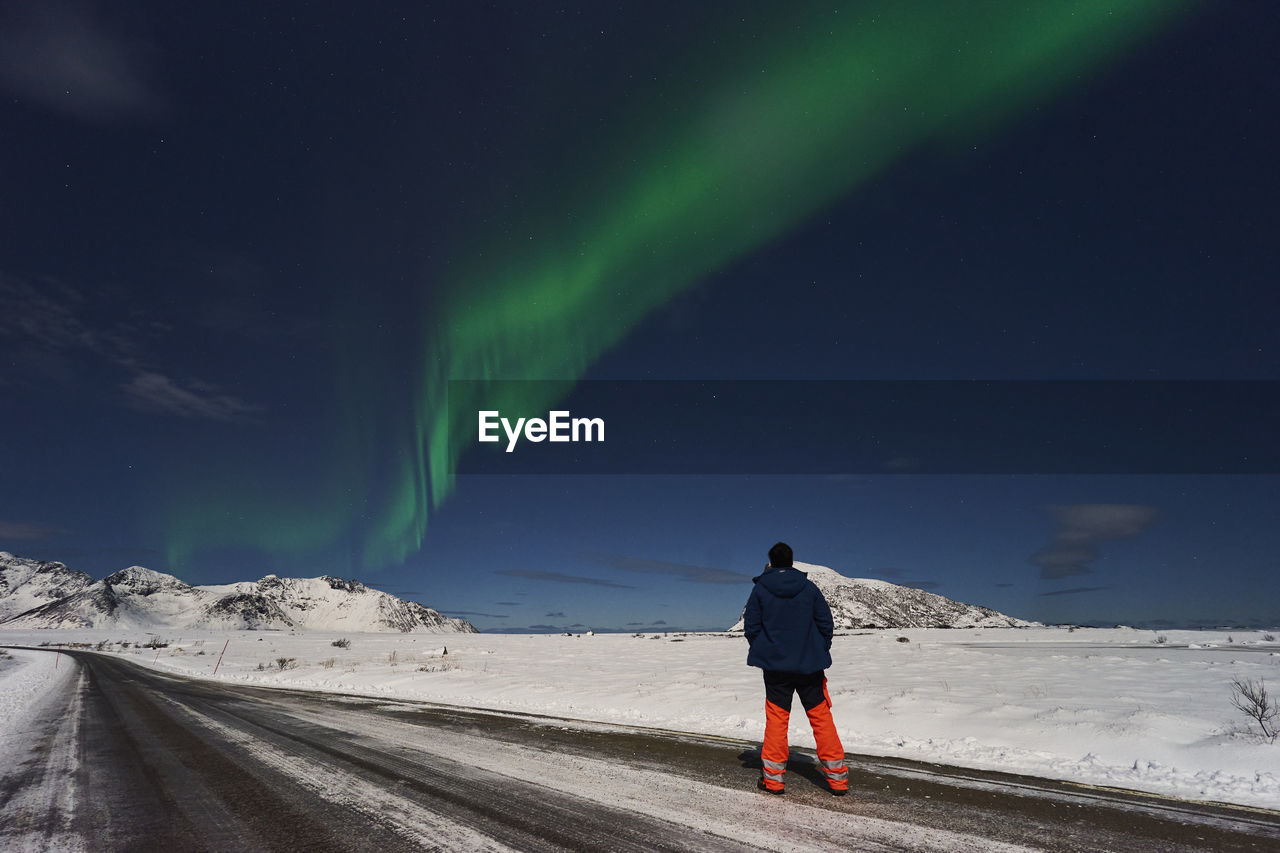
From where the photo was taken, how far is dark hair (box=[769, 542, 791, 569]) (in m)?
6.04

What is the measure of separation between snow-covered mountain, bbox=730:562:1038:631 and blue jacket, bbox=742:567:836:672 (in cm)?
14583

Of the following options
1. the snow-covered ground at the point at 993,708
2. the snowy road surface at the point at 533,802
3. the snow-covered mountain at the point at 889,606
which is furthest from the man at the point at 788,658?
the snow-covered mountain at the point at 889,606

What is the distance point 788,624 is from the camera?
575 cm

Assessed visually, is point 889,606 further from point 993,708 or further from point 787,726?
point 787,726

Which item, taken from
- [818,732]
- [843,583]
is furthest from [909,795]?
[843,583]

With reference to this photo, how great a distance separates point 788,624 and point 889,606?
574 ft

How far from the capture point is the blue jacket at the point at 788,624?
564cm

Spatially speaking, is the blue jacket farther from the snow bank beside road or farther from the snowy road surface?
the snow bank beside road

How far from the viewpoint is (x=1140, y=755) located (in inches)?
271

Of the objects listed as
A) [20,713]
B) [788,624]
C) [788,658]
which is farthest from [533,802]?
[20,713]

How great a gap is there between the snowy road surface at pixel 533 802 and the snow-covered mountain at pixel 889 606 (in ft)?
474

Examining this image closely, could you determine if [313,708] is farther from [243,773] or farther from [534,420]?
[534,420]

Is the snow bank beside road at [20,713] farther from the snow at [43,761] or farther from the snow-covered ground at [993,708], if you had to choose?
the snow-covered ground at [993,708]

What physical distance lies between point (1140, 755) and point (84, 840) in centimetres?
1039
